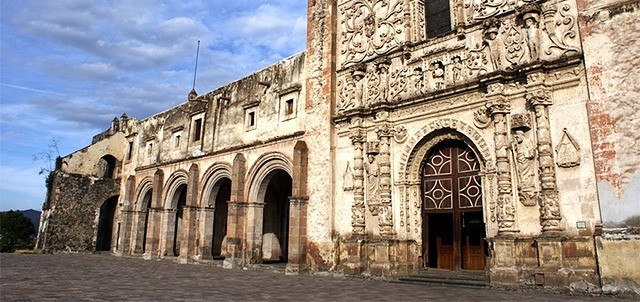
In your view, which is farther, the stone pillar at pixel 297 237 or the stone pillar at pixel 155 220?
the stone pillar at pixel 155 220

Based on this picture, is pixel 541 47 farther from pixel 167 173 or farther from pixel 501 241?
pixel 167 173

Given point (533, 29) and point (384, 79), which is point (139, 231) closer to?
point (384, 79)

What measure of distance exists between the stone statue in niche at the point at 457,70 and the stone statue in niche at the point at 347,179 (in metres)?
3.84

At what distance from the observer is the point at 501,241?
976cm

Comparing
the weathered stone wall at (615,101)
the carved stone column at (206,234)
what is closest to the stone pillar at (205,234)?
the carved stone column at (206,234)

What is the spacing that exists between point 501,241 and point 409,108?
13.8ft

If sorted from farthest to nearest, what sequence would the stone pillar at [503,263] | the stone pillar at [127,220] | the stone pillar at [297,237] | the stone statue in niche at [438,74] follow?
the stone pillar at [127,220], the stone pillar at [297,237], the stone statue in niche at [438,74], the stone pillar at [503,263]

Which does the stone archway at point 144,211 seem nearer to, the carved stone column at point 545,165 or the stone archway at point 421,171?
the stone archway at point 421,171

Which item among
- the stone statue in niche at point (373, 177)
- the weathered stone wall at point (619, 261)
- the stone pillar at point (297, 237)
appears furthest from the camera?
the stone pillar at point (297, 237)

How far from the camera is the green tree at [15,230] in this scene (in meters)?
28.7

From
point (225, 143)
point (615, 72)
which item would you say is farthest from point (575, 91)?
point (225, 143)

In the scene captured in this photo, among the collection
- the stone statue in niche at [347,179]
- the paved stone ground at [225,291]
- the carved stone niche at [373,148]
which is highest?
the carved stone niche at [373,148]

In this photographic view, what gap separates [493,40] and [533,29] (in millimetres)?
921

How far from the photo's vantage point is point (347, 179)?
13.3m
